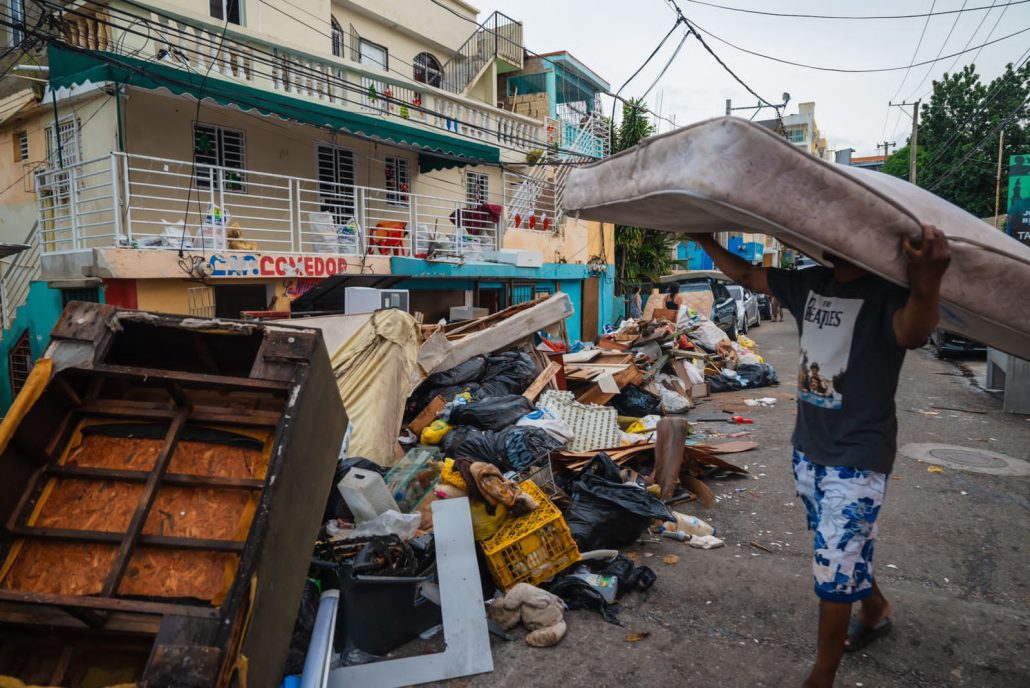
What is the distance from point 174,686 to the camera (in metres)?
1.69

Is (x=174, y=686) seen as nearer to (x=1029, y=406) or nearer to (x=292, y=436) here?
(x=292, y=436)

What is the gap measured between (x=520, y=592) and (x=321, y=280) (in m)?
A: 7.21

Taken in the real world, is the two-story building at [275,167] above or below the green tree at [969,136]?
below

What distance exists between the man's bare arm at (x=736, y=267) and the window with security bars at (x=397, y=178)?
11580mm

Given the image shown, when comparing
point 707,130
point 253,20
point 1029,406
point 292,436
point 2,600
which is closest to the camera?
point 707,130

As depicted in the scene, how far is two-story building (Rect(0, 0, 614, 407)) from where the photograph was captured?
8.12 meters

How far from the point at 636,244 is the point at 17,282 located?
15.8 metres

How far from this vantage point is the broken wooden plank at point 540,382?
712 centimetres

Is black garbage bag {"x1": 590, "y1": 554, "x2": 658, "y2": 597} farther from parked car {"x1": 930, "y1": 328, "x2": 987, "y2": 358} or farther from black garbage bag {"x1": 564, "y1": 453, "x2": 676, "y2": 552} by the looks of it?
parked car {"x1": 930, "y1": 328, "x2": 987, "y2": 358}

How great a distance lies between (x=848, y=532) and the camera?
7.71 feet

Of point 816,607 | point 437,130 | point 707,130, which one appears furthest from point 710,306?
point 707,130

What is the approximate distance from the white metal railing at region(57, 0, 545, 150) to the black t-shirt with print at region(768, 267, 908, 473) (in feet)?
22.2

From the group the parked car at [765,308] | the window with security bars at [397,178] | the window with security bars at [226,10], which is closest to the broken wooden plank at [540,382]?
the window with security bars at [397,178]

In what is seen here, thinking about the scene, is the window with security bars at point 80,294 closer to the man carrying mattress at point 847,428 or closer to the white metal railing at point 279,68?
the white metal railing at point 279,68
